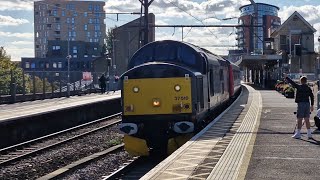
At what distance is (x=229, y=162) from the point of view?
10.3 metres

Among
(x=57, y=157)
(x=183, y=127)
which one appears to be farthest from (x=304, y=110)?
(x=57, y=157)

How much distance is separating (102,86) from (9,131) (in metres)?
28.6

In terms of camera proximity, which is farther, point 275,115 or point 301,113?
point 275,115

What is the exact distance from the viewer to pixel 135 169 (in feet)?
46.1

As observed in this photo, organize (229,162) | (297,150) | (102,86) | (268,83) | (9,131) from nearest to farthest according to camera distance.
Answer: (229,162)
(297,150)
(9,131)
(102,86)
(268,83)

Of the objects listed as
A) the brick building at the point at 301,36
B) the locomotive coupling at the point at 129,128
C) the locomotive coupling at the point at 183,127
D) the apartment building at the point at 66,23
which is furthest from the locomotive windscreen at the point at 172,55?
the apartment building at the point at 66,23

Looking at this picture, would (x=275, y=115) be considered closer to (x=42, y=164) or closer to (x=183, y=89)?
(x=183, y=89)

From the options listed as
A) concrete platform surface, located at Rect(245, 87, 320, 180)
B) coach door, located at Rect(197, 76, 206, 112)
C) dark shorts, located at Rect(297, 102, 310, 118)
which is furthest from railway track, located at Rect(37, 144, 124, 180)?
dark shorts, located at Rect(297, 102, 310, 118)

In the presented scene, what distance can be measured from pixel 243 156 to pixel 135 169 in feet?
12.6

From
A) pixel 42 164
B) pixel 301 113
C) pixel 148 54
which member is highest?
pixel 148 54

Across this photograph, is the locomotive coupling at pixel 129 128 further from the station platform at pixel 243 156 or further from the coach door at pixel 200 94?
the coach door at pixel 200 94

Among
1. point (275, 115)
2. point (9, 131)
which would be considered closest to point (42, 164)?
point (9, 131)

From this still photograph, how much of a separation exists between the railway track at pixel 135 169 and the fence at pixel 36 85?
21473 mm

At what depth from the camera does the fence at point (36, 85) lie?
3519 centimetres
